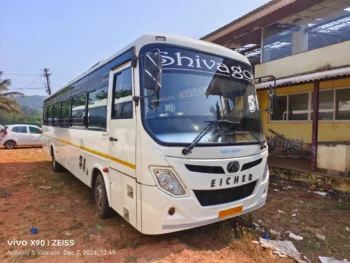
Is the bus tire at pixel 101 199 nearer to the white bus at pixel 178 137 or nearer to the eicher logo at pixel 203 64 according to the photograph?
the white bus at pixel 178 137

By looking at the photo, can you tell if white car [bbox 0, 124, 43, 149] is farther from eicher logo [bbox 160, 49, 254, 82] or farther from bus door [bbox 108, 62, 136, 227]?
eicher logo [bbox 160, 49, 254, 82]

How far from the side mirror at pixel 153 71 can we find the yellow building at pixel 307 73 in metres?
4.85

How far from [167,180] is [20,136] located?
17.5 m

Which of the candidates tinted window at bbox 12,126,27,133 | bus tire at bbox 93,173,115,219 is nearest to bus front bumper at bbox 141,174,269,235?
bus tire at bbox 93,173,115,219

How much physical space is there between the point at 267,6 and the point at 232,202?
32.0ft

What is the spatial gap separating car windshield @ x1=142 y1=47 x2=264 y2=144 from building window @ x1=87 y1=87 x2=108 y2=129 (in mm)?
1475

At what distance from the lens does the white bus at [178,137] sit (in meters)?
3.04

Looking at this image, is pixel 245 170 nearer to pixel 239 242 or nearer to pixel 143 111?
pixel 239 242

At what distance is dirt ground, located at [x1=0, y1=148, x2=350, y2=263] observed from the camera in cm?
335

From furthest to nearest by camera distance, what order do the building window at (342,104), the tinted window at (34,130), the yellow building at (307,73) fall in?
1. the tinted window at (34,130)
2. the building window at (342,104)
3. the yellow building at (307,73)

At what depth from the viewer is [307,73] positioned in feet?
23.8

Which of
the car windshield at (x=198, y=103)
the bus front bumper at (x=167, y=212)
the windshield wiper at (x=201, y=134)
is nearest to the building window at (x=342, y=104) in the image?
the car windshield at (x=198, y=103)

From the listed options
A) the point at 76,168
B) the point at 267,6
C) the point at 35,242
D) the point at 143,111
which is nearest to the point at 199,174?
the point at 143,111

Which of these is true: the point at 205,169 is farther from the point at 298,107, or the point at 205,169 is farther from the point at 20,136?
the point at 20,136
